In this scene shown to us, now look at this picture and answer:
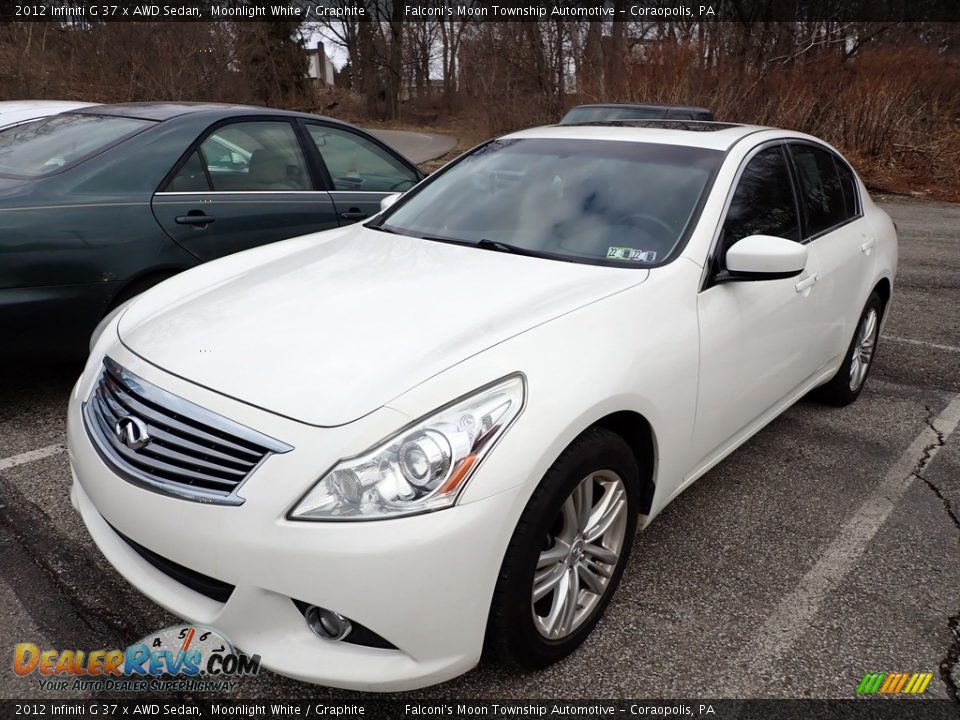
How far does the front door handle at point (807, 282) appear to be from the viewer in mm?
3271

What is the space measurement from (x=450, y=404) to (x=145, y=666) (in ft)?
4.02

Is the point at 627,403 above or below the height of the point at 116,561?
above

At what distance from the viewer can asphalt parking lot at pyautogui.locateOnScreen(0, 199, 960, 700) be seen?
7.55ft

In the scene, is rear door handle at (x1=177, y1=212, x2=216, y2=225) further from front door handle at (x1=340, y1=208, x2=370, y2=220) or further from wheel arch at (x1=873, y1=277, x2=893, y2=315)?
wheel arch at (x1=873, y1=277, x2=893, y2=315)

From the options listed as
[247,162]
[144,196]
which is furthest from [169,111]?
[144,196]

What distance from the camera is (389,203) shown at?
150 inches

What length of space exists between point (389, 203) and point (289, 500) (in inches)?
89.2

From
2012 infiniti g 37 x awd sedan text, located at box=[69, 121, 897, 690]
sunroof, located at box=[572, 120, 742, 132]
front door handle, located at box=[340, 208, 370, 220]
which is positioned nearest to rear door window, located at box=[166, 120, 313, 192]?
front door handle, located at box=[340, 208, 370, 220]

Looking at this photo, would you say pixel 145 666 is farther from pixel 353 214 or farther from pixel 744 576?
pixel 353 214

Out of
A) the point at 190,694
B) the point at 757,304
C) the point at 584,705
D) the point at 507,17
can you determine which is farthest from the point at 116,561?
the point at 507,17

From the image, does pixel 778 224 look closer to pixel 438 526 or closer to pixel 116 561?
pixel 438 526

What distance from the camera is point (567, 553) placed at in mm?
2242

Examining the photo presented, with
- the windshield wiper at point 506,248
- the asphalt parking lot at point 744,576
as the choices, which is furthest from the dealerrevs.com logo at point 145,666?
the windshield wiper at point 506,248

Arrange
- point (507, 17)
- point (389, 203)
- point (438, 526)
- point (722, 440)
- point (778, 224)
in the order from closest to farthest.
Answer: point (438, 526)
point (722, 440)
point (778, 224)
point (389, 203)
point (507, 17)
